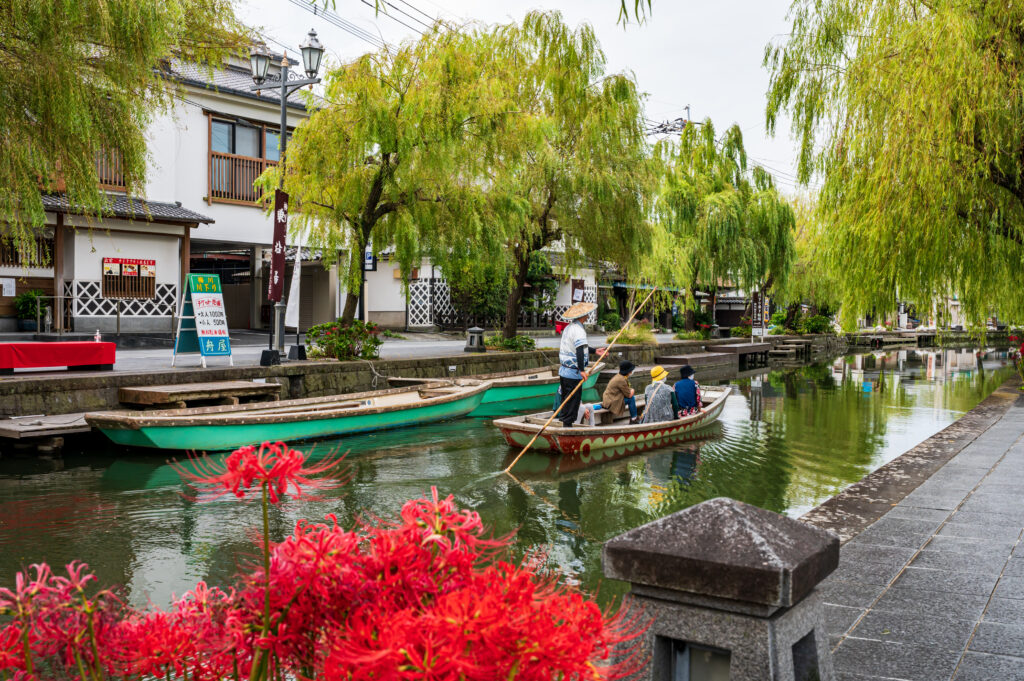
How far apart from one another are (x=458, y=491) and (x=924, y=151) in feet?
21.0

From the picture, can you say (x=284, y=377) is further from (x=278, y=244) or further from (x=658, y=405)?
(x=658, y=405)

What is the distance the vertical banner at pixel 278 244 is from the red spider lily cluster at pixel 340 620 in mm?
13829

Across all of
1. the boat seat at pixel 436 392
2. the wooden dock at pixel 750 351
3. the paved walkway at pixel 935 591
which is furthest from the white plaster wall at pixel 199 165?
the paved walkway at pixel 935 591

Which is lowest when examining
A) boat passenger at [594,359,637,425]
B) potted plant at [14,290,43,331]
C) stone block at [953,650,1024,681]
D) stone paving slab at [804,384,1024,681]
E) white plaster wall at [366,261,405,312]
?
stone paving slab at [804,384,1024,681]

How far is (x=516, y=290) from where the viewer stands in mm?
21484

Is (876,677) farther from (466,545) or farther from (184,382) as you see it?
(184,382)

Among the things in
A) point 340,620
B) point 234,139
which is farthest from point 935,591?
point 234,139

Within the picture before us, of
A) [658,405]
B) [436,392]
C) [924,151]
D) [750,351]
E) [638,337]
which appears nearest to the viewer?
[924,151]

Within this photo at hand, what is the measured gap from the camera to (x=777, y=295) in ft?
110

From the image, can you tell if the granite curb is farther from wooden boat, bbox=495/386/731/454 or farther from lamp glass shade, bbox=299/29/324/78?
lamp glass shade, bbox=299/29/324/78

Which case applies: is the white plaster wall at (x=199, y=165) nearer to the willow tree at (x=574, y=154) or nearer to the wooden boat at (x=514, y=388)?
the willow tree at (x=574, y=154)

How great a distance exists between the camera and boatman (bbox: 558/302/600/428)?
40.2ft

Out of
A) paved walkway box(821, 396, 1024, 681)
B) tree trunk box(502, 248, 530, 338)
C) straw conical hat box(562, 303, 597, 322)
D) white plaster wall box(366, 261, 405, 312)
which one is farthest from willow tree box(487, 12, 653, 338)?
paved walkway box(821, 396, 1024, 681)

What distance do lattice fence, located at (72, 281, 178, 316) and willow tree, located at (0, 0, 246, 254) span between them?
1076 cm
